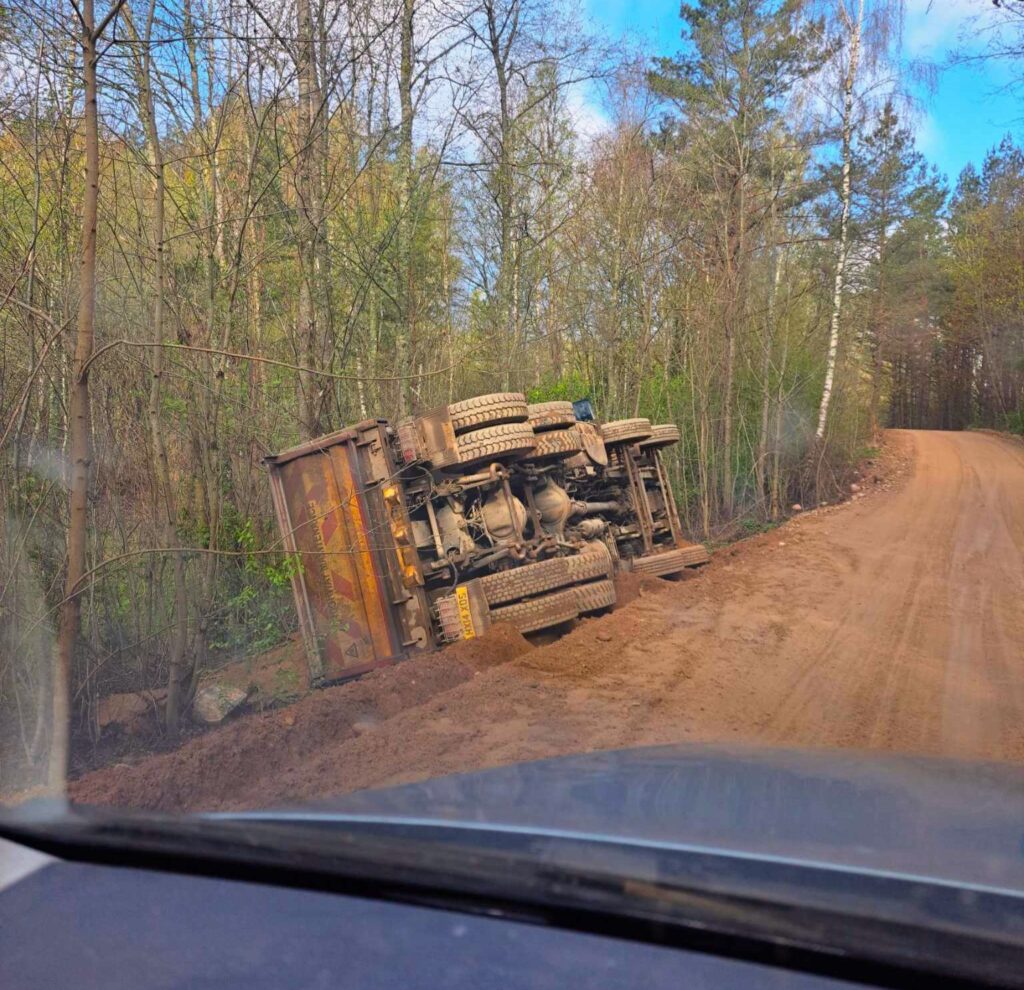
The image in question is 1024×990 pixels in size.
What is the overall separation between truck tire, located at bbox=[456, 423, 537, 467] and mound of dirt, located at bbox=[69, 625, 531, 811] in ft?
5.10

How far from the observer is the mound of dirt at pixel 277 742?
5520mm

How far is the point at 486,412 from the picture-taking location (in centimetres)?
858

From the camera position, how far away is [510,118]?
1599 cm

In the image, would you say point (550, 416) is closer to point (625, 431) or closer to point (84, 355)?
point (625, 431)

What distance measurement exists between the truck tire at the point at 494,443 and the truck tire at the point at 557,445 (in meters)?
0.62

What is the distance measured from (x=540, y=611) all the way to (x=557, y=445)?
6.82ft

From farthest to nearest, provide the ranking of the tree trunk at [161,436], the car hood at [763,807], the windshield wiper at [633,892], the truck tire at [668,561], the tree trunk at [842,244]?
the tree trunk at [842,244], the truck tire at [668,561], the tree trunk at [161,436], the car hood at [763,807], the windshield wiper at [633,892]

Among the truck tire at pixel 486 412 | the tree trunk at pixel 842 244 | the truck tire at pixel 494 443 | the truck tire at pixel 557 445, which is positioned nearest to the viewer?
the truck tire at pixel 494 443

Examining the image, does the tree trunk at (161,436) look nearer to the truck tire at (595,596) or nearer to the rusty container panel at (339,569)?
the rusty container panel at (339,569)

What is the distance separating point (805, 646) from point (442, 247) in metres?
9.86

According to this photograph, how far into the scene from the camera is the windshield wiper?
1610mm

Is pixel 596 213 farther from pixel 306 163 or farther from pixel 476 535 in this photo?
pixel 476 535

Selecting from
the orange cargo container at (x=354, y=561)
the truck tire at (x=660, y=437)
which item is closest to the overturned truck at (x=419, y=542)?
the orange cargo container at (x=354, y=561)

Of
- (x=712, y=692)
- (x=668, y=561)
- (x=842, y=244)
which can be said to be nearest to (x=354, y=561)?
(x=712, y=692)
